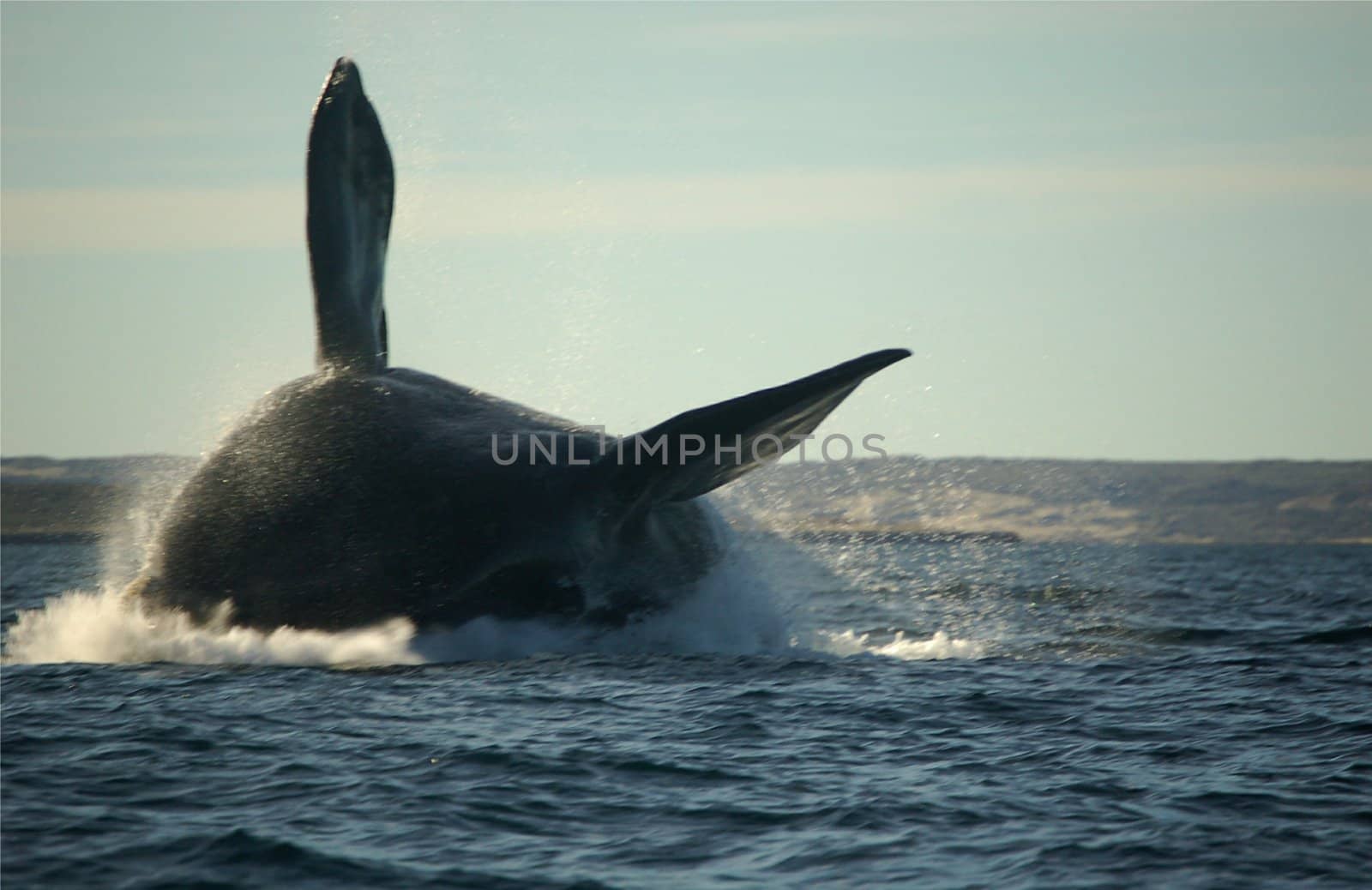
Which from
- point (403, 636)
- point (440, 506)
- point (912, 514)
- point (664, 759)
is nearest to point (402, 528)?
point (440, 506)

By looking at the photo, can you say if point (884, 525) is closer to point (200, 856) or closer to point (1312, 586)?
point (1312, 586)

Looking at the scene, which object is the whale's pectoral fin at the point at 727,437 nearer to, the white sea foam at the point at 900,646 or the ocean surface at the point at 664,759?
the ocean surface at the point at 664,759

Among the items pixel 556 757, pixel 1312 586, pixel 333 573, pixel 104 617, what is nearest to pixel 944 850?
pixel 556 757

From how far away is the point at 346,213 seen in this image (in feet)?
41.4

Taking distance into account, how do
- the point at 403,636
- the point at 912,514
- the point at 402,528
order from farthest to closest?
the point at 912,514 < the point at 403,636 < the point at 402,528

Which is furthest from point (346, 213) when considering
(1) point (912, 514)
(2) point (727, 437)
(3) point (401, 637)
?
(1) point (912, 514)

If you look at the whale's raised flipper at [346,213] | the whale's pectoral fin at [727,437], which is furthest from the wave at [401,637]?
the whale's raised flipper at [346,213]

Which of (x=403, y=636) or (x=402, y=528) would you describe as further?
(x=403, y=636)

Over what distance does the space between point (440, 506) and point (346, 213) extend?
2902mm

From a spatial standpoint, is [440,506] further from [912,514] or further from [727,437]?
[912,514]

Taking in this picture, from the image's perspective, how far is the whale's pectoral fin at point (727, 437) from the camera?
33.8 feet

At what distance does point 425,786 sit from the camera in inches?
338

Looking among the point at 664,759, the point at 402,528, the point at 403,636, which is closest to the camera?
the point at 664,759

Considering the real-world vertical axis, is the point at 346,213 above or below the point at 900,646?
above
